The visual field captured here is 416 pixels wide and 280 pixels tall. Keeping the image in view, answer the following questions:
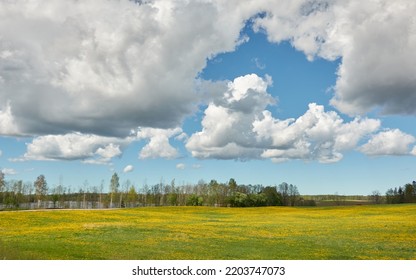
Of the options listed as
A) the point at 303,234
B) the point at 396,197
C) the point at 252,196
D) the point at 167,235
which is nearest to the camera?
the point at 167,235

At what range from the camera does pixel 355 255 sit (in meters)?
31.6


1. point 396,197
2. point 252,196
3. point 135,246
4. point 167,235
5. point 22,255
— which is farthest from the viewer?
point 396,197

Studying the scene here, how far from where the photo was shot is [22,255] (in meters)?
28.1

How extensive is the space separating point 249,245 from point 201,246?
4798mm

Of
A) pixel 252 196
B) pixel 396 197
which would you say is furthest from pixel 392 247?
pixel 396 197

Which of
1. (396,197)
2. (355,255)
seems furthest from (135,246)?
(396,197)

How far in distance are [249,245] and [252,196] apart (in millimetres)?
126362

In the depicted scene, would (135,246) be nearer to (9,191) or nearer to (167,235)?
(167,235)

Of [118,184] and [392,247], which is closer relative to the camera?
[392,247]

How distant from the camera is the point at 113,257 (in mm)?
28953

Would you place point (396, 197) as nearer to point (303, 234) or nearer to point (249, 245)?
point (303, 234)

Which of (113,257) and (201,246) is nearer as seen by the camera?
(113,257)
